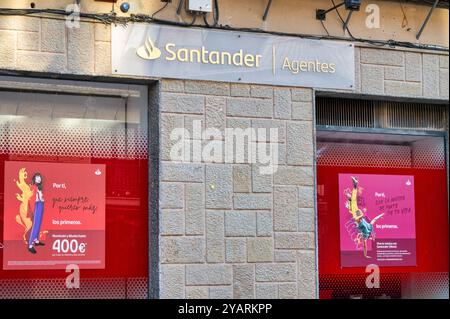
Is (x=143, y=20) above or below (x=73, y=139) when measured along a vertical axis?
above

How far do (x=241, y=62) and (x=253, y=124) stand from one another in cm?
65

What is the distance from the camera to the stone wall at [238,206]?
7973 mm

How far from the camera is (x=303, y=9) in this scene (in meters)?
8.63

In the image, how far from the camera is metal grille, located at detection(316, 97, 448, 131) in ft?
29.3

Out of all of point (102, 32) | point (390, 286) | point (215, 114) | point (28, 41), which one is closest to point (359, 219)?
point (390, 286)

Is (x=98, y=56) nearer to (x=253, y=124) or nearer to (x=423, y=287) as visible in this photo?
(x=253, y=124)

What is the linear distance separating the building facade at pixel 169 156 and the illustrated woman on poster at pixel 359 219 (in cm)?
33

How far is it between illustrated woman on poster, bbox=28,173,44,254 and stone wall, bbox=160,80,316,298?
115cm

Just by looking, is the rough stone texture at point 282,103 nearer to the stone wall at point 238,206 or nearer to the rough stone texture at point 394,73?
the stone wall at point 238,206

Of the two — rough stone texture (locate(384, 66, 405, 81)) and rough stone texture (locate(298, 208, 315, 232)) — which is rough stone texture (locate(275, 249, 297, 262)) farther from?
rough stone texture (locate(384, 66, 405, 81))

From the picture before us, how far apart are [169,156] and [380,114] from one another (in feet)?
8.63

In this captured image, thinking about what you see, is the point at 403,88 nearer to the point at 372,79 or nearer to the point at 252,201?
the point at 372,79

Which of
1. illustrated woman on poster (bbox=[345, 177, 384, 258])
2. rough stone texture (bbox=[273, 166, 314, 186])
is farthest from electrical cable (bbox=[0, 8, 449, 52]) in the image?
illustrated woman on poster (bbox=[345, 177, 384, 258])

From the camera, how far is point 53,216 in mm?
7719
